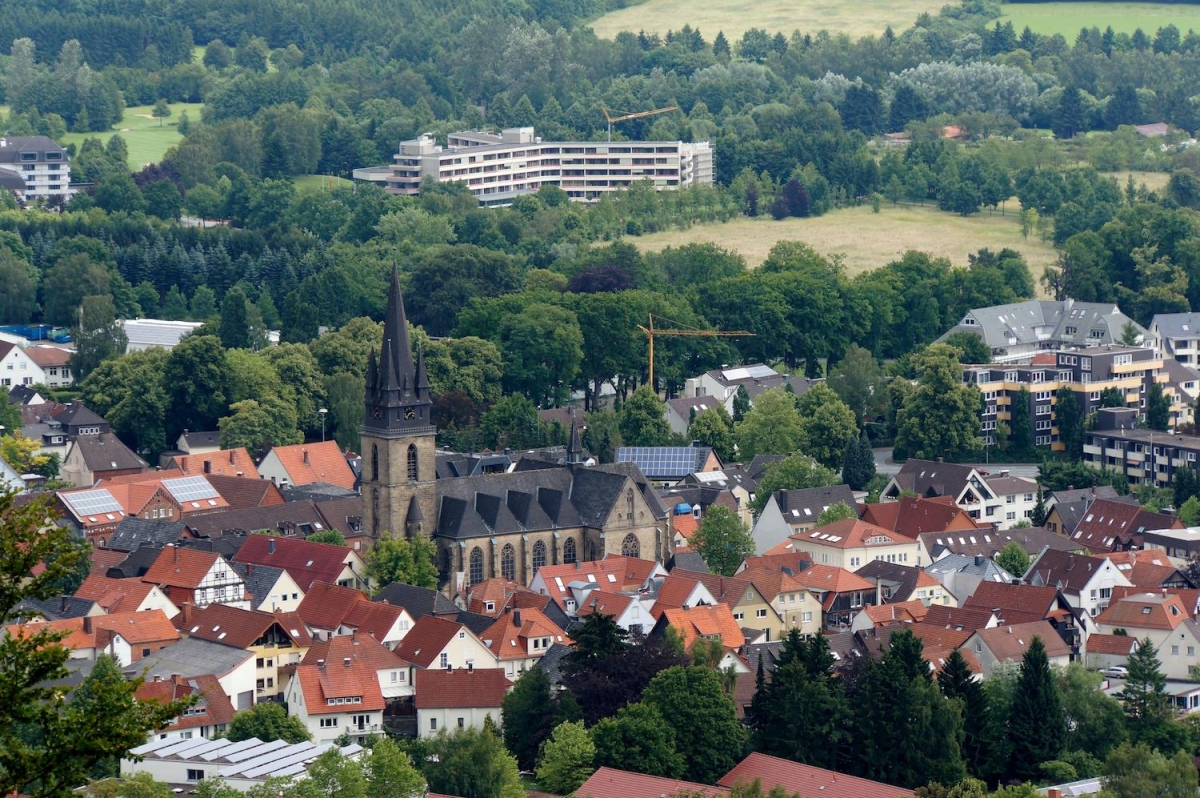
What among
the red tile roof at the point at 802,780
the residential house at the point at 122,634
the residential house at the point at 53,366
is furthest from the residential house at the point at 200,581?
the residential house at the point at 53,366

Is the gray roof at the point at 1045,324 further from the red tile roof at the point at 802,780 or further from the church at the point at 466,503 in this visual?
the red tile roof at the point at 802,780

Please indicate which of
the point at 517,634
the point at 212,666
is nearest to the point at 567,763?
the point at 517,634

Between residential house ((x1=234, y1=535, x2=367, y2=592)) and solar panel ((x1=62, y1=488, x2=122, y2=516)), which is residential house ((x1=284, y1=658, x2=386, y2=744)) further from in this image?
solar panel ((x1=62, y1=488, x2=122, y2=516))

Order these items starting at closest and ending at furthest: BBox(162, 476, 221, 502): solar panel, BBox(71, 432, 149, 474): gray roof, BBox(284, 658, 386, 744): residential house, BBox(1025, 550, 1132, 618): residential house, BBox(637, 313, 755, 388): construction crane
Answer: BBox(284, 658, 386, 744): residential house
BBox(1025, 550, 1132, 618): residential house
BBox(162, 476, 221, 502): solar panel
BBox(71, 432, 149, 474): gray roof
BBox(637, 313, 755, 388): construction crane

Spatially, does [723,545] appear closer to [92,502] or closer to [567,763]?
[92,502]

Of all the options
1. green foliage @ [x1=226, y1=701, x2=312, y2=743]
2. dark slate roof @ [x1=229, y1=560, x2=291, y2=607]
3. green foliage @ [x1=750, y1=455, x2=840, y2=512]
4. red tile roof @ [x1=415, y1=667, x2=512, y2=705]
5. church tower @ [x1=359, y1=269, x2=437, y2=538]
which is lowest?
green foliage @ [x1=750, y1=455, x2=840, y2=512]

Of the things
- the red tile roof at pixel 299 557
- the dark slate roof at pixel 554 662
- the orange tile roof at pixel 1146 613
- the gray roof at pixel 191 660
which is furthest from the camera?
the red tile roof at pixel 299 557

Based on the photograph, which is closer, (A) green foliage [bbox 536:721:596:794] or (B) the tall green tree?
(A) green foliage [bbox 536:721:596:794]

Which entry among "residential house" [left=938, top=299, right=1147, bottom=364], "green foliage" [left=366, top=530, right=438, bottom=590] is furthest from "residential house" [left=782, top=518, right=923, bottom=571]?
"residential house" [left=938, top=299, right=1147, bottom=364]
